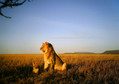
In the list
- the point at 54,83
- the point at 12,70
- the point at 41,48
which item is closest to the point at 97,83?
the point at 54,83

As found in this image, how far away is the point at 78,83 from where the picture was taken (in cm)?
416

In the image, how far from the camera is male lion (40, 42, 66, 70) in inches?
208

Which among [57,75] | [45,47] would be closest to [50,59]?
[45,47]

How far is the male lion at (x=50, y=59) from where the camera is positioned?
5.29 m

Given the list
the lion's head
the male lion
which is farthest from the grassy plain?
the lion's head

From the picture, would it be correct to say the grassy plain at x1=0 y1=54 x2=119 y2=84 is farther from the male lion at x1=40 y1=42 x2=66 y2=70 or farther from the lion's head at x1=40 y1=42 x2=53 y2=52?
the lion's head at x1=40 y1=42 x2=53 y2=52

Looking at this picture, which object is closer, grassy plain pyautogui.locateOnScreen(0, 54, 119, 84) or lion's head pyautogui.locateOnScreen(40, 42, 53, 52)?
grassy plain pyautogui.locateOnScreen(0, 54, 119, 84)

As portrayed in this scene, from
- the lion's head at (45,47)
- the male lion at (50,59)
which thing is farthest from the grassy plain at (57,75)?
the lion's head at (45,47)

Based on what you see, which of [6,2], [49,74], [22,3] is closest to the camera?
[49,74]

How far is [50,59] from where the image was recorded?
5289mm

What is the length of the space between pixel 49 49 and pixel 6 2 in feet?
23.1

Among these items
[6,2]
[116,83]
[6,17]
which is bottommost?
[116,83]

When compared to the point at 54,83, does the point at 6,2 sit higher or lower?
higher

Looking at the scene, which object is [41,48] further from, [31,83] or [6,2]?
[6,2]
